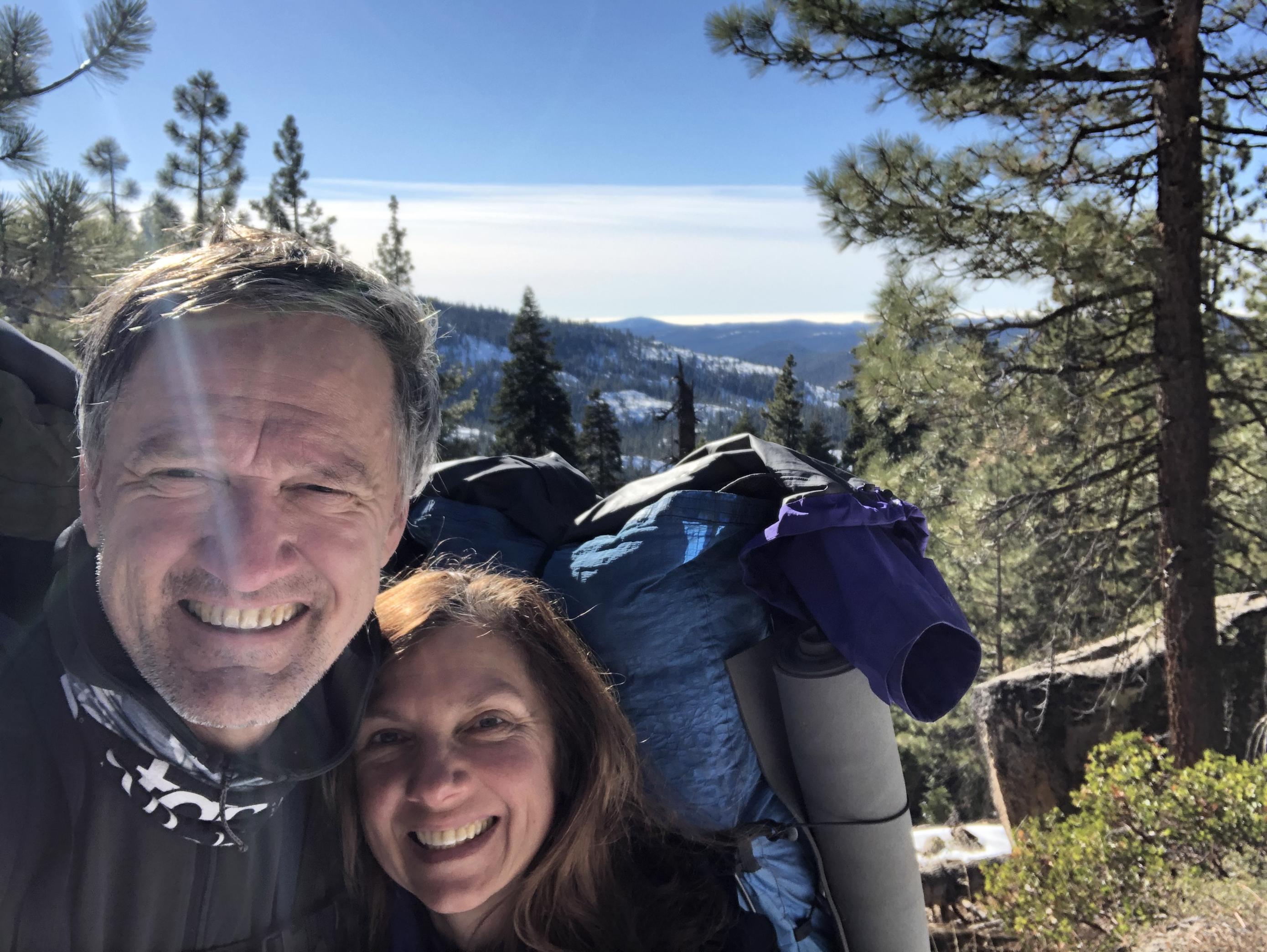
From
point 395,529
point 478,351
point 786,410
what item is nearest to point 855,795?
point 395,529

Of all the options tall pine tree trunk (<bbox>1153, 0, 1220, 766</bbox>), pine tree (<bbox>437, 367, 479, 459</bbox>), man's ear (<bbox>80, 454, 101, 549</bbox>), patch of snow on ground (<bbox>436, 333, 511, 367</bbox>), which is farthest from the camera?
patch of snow on ground (<bbox>436, 333, 511, 367</bbox>)

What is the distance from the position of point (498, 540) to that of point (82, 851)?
1.11 metres

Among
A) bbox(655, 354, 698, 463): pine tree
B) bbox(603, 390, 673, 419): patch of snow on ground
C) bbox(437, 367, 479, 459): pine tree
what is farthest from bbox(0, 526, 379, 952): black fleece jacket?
bbox(603, 390, 673, 419): patch of snow on ground

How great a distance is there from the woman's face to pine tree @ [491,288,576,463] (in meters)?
20.4

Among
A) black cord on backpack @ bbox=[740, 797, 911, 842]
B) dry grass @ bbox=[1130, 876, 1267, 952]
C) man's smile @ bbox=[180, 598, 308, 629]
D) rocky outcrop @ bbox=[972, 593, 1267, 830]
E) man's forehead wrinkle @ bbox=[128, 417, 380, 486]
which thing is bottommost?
rocky outcrop @ bbox=[972, 593, 1267, 830]

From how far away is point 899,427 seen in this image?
7219mm

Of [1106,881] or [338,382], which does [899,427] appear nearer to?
[1106,881]

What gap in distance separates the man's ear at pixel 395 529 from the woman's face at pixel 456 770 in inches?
8.8

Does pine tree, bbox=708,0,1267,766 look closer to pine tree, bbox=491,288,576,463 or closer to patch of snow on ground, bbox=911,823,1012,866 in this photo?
patch of snow on ground, bbox=911,823,1012,866

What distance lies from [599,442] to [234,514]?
2413cm

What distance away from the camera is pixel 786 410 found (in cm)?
2936

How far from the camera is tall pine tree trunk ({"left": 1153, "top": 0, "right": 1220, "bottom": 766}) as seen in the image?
6.35 m

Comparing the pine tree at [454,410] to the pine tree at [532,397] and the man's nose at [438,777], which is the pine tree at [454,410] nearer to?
the pine tree at [532,397]

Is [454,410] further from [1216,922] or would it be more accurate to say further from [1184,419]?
[1216,922]
